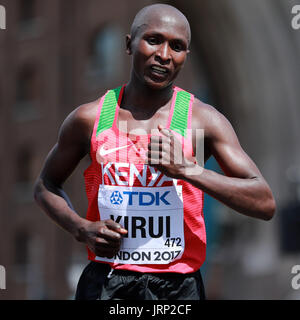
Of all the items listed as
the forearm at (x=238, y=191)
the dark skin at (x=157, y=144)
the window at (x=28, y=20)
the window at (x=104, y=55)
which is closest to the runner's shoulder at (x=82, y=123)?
the dark skin at (x=157, y=144)

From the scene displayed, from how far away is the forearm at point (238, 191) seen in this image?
2684 millimetres

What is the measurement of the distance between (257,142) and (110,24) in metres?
13.0

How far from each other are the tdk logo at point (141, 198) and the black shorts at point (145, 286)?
0.31 meters

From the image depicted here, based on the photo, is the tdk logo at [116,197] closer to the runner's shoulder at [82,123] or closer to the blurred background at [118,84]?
the runner's shoulder at [82,123]

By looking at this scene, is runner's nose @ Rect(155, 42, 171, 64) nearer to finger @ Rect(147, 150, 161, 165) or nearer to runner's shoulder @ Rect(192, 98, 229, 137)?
runner's shoulder @ Rect(192, 98, 229, 137)

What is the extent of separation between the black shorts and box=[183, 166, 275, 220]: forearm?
453 mm

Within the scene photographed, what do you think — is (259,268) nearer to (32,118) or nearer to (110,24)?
(110,24)

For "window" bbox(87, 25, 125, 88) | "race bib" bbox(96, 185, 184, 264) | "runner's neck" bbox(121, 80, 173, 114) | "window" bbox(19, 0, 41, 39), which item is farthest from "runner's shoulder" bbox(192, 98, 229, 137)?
"window" bbox(19, 0, 41, 39)

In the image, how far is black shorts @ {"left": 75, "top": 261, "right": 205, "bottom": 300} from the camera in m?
2.92

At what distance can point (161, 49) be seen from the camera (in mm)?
2875

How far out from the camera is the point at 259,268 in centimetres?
1295

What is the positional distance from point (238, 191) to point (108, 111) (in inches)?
29.4
